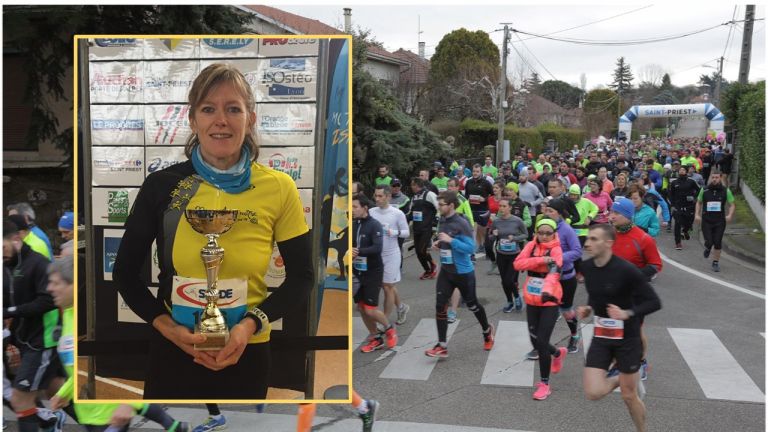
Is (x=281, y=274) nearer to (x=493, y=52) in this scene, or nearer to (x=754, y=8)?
(x=754, y=8)

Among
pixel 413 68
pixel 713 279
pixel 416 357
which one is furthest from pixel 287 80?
pixel 413 68

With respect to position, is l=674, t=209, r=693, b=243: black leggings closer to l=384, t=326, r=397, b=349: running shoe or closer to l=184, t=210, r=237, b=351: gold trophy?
l=384, t=326, r=397, b=349: running shoe

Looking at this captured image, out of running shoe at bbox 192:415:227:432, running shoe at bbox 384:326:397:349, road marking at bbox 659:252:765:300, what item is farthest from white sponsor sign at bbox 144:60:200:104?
road marking at bbox 659:252:765:300

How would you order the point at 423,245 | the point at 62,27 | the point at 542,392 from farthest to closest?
the point at 423,245 < the point at 62,27 < the point at 542,392

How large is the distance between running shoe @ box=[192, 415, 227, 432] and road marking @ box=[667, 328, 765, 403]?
4225mm

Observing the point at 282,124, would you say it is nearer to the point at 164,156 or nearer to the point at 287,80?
the point at 287,80

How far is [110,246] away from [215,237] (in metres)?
0.49

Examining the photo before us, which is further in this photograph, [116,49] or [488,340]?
[488,340]

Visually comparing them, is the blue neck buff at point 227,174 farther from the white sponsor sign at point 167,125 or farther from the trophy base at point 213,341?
the trophy base at point 213,341

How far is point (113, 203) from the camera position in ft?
9.50

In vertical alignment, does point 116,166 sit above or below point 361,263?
above

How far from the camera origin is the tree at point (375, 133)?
44.0ft

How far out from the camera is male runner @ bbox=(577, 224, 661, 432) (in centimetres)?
494

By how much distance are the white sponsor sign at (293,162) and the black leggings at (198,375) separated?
788 mm
